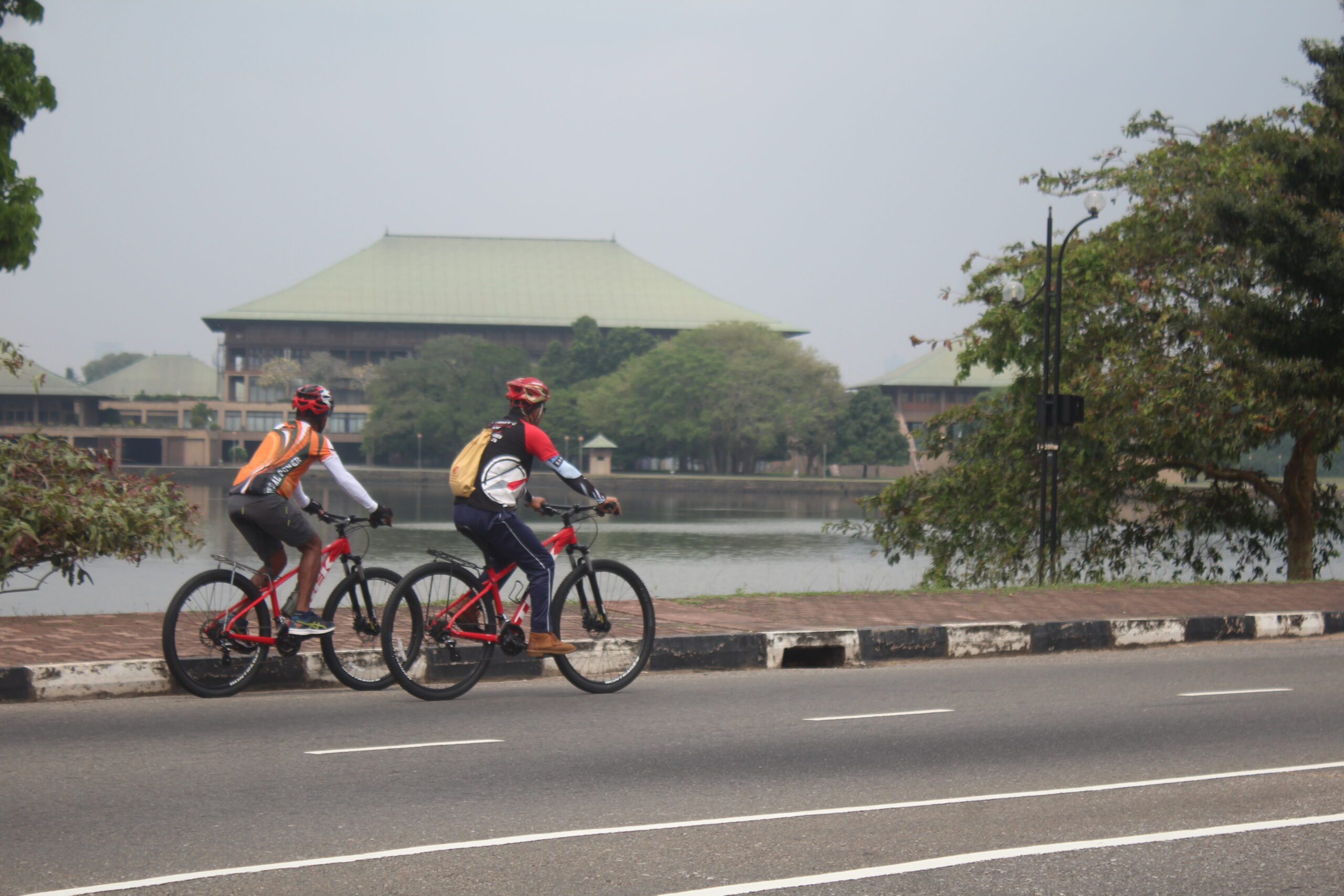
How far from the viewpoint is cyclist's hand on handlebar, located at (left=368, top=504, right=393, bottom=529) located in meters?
7.70

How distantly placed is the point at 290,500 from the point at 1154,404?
13419 mm

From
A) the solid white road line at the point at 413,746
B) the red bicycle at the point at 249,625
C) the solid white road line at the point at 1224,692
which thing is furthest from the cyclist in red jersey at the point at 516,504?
the solid white road line at the point at 1224,692

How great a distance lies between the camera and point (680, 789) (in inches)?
216

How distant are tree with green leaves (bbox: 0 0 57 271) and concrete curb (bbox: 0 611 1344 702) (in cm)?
1133

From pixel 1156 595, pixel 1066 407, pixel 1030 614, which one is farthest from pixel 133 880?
pixel 1066 407

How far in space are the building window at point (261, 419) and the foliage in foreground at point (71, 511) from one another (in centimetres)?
10867

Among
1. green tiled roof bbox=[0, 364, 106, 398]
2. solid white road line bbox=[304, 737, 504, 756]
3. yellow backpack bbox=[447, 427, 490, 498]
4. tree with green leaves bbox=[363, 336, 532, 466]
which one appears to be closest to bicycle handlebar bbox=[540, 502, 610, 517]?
yellow backpack bbox=[447, 427, 490, 498]

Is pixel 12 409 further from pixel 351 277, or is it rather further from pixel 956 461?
pixel 956 461

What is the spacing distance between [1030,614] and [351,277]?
12226 cm

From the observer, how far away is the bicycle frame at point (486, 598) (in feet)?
25.7

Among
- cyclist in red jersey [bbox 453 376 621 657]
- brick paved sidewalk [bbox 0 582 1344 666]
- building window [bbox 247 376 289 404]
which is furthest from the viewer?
building window [bbox 247 376 289 404]

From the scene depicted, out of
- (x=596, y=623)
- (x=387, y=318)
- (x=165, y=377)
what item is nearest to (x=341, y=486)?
(x=596, y=623)

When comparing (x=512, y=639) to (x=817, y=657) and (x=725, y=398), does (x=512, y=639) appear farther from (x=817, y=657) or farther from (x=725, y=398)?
(x=725, y=398)

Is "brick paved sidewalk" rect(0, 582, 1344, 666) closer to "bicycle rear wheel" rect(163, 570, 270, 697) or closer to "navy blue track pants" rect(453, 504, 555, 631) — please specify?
"bicycle rear wheel" rect(163, 570, 270, 697)
